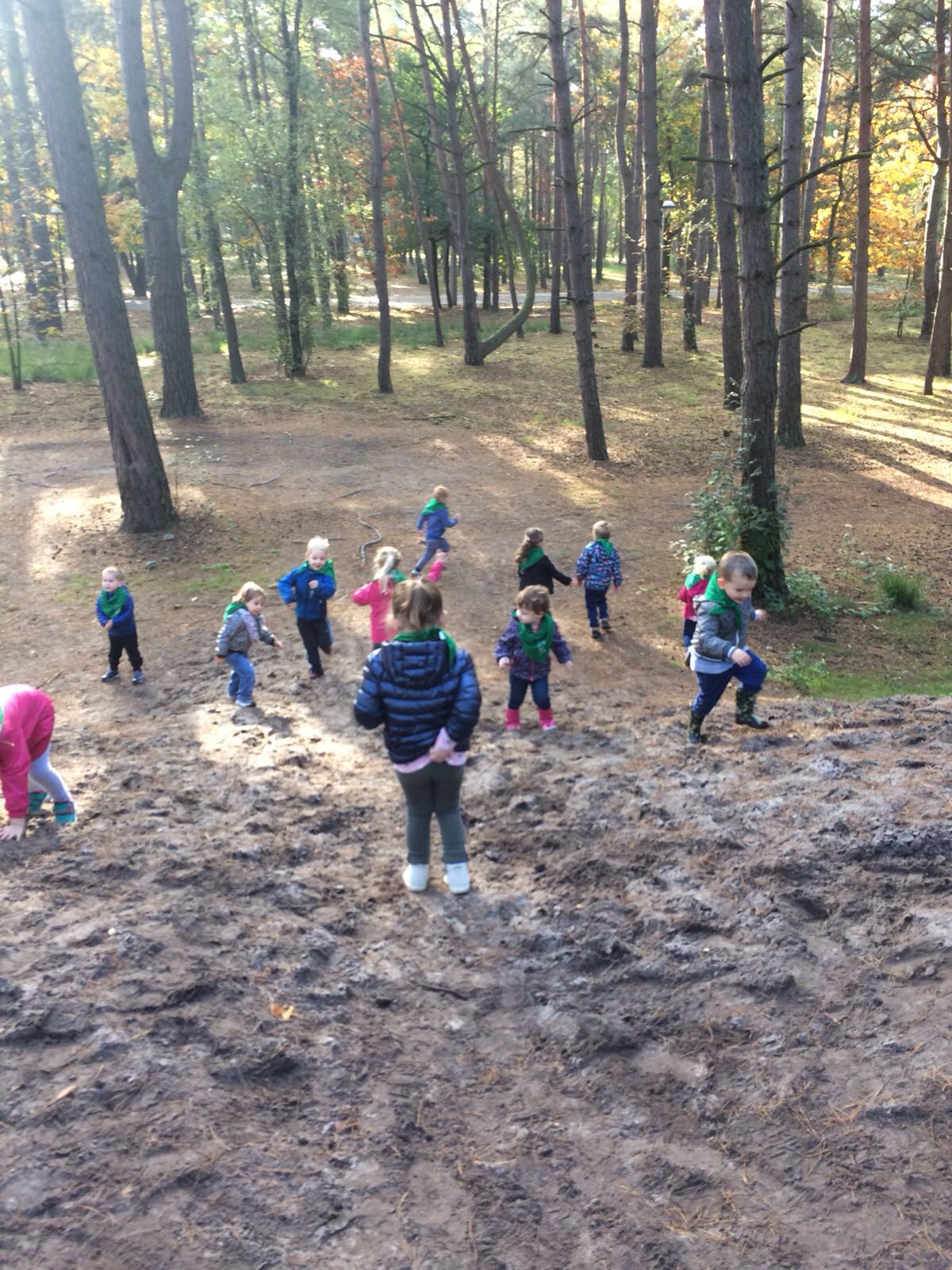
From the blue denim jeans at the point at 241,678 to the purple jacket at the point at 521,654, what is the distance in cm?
250

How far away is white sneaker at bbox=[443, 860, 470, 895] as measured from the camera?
16.9 feet

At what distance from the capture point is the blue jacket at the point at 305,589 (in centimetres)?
888

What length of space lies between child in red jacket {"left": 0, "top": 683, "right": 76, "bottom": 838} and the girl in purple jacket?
3498 mm

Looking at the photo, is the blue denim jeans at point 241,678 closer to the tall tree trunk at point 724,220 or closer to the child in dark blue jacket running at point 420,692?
the child in dark blue jacket running at point 420,692

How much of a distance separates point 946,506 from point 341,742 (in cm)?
1321

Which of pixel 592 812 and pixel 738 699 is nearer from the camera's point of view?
pixel 592 812

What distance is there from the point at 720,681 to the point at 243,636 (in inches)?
171

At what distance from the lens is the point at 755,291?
11266 mm

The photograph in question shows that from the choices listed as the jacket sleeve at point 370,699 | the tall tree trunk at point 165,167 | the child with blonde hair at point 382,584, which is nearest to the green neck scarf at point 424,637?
the jacket sleeve at point 370,699

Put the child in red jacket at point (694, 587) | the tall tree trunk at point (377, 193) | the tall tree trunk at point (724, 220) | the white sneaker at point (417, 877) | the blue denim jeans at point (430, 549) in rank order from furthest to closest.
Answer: the tall tree trunk at point (377, 193) → the tall tree trunk at point (724, 220) → the blue denim jeans at point (430, 549) → the child in red jacket at point (694, 587) → the white sneaker at point (417, 877)

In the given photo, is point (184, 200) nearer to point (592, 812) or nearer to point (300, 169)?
point (300, 169)

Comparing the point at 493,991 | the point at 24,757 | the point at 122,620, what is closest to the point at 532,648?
the point at 493,991

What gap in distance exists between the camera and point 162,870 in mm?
5105

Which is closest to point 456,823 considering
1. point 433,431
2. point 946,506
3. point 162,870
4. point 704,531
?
point 162,870
